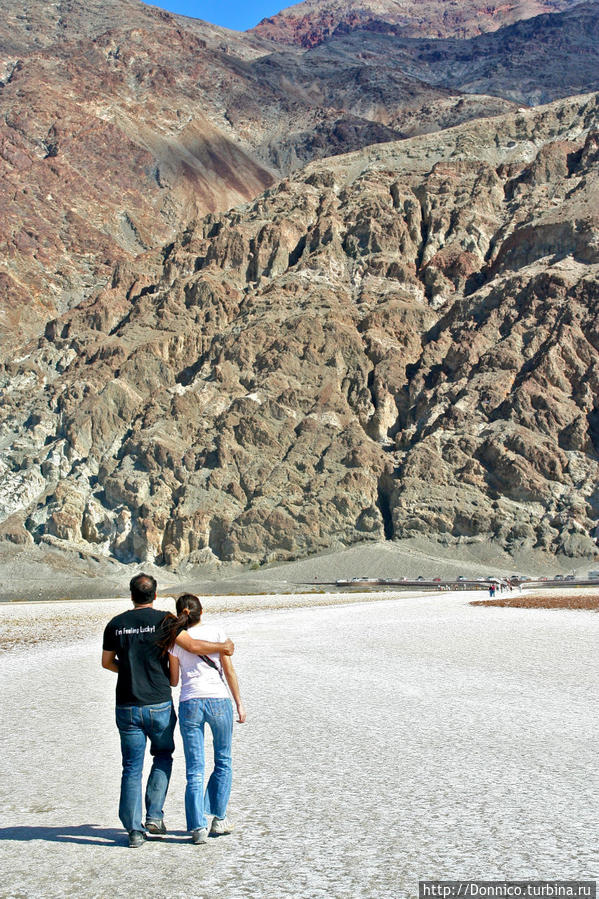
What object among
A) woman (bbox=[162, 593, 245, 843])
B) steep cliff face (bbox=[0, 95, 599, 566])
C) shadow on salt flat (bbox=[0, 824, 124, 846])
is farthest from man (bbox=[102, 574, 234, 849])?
steep cliff face (bbox=[0, 95, 599, 566])

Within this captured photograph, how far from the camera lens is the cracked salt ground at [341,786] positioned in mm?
6676

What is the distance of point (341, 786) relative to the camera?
30.6 ft

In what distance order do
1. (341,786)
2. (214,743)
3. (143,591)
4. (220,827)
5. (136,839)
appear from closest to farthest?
(136,839), (220,827), (214,743), (143,591), (341,786)

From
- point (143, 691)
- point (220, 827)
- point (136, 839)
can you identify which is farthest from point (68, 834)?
point (143, 691)

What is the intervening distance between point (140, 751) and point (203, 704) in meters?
0.67

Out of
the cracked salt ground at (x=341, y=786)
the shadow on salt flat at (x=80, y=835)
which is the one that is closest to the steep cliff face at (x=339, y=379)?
the cracked salt ground at (x=341, y=786)

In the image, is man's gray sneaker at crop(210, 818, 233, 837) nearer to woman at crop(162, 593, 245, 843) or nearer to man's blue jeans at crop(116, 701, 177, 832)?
woman at crop(162, 593, 245, 843)

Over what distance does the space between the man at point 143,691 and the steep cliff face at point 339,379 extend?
90.8 meters

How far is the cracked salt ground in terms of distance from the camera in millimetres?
6676

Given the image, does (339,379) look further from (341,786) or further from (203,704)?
(203,704)

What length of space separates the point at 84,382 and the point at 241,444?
26.8 m

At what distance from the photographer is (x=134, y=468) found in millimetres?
109875

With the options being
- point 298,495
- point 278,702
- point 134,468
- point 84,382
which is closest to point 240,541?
point 298,495

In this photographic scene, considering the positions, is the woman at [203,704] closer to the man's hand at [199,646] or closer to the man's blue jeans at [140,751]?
the man's hand at [199,646]
